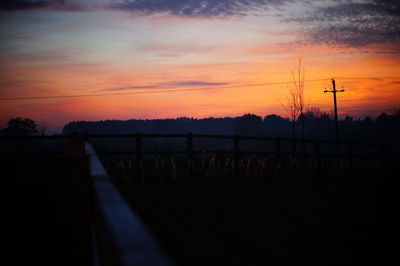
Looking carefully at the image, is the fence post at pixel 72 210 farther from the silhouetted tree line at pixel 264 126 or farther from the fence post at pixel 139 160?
the silhouetted tree line at pixel 264 126

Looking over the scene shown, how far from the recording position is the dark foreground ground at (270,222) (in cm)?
402

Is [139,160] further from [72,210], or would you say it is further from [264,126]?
[264,126]

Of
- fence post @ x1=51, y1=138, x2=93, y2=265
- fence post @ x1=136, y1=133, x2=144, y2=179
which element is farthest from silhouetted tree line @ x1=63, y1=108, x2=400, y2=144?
fence post @ x1=51, y1=138, x2=93, y2=265

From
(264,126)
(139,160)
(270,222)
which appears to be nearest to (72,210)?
(270,222)

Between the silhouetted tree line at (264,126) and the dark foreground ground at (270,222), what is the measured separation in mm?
81784

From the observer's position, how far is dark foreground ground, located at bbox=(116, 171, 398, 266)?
4023 millimetres

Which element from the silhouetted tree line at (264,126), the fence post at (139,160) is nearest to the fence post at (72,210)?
the fence post at (139,160)

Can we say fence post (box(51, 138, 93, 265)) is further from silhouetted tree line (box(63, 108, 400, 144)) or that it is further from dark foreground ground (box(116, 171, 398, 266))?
silhouetted tree line (box(63, 108, 400, 144))

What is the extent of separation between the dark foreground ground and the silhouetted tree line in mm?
81784

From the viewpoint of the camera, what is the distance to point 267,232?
495cm

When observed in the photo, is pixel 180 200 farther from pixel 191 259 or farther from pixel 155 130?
pixel 155 130

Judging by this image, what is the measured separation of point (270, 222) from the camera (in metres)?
5.53

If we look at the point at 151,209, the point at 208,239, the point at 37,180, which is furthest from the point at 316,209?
the point at 37,180

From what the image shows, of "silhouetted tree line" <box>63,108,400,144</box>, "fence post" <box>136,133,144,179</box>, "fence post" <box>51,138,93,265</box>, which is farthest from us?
"silhouetted tree line" <box>63,108,400,144</box>
